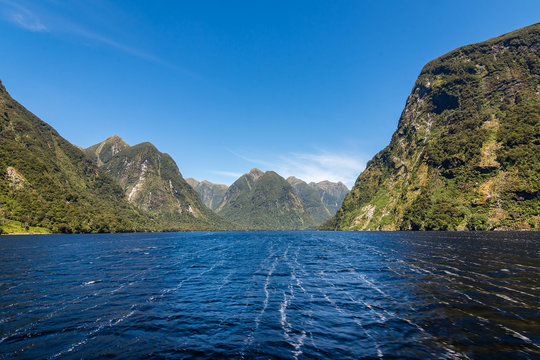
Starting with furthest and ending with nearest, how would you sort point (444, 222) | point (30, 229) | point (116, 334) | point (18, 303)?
point (444, 222), point (30, 229), point (18, 303), point (116, 334)

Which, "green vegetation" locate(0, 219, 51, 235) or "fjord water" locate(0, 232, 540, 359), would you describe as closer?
"fjord water" locate(0, 232, 540, 359)

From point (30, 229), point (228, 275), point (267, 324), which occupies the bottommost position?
point (30, 229)

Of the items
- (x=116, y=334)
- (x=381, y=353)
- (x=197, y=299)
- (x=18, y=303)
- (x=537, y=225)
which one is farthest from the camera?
(x=537, y=225)

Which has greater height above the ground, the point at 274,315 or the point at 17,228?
the point at 274,315

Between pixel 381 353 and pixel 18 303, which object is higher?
pixel 381 353

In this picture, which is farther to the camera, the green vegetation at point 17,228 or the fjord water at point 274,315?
the green vegetation at point 17,228

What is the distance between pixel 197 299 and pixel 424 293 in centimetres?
2484

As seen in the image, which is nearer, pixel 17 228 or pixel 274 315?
pixel 274 315

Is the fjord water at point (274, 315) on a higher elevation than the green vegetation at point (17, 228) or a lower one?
higher

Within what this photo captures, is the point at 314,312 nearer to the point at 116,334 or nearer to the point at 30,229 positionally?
the point at 116,334

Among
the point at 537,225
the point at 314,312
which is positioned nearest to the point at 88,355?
the point at 314,312

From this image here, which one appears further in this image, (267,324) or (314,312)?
(314,312)

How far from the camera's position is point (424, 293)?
2881 cm

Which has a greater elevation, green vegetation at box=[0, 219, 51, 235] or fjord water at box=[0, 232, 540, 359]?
fjord water at box=[0, 232, 540, 359]
